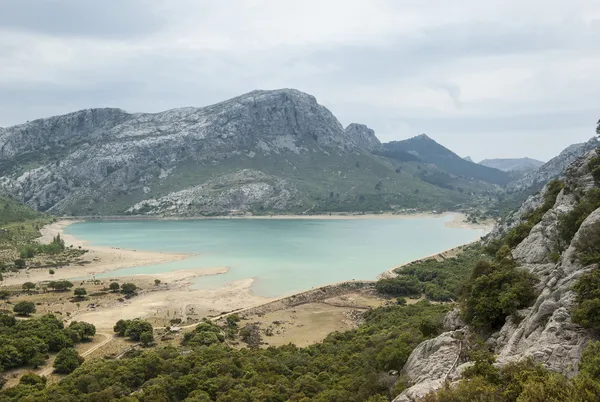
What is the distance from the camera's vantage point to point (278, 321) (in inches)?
2158

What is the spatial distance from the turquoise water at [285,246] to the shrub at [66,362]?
34.0 meters

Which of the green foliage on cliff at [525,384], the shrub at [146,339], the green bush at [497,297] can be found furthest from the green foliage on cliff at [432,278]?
the green foliage on cliff at [525,384]

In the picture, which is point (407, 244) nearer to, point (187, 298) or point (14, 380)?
point (187, 298)

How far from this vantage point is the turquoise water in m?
81.6

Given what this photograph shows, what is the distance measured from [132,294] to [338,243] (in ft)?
226

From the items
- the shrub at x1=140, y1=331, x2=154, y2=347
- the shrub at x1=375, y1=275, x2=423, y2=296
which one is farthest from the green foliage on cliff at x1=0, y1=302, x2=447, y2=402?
the shrub at x1=375, y1=275, x2=423, y2=296

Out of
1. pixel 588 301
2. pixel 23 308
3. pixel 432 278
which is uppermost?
pixel 588 301

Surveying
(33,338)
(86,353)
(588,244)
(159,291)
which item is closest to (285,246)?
(159,291)

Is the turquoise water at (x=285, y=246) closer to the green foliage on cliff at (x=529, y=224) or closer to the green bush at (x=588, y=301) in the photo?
the green foliage on cliff at (x=529, y=224)

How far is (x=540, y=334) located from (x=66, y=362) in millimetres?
37257

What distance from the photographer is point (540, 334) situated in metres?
17.1

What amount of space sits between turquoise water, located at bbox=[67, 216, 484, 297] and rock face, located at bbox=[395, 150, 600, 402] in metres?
47.3

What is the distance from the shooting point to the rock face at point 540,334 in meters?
15.4

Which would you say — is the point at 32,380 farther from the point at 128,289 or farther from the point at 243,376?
the point at 128,289
